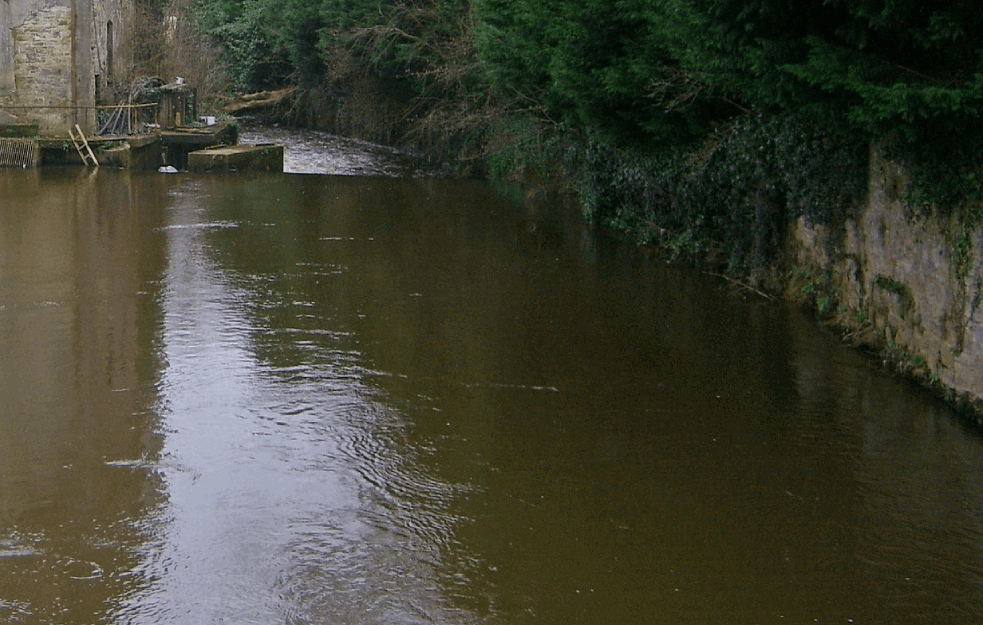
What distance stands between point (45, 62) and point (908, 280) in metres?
26.1

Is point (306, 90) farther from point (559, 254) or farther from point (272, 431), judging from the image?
point (272, 431)

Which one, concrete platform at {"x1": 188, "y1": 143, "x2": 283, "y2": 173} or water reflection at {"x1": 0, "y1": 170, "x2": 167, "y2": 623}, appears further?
concrete platform at {"x1": 188, "y1": 143, "x2": 283, "y2": 173}

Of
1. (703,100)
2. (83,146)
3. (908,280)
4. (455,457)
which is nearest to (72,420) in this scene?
(455,457)

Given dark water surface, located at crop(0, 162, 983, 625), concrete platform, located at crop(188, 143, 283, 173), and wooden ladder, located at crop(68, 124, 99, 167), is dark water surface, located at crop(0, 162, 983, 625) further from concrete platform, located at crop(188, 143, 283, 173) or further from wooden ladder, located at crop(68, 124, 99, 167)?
wooden ladder, located at crop(68, 124, 99, 167)

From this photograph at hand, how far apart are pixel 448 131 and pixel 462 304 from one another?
1621 cm

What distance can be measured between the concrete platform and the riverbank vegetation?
432 centimetres

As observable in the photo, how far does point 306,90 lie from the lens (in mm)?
43719

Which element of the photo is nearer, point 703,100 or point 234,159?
point 703,100

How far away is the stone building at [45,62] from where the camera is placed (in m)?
29.6

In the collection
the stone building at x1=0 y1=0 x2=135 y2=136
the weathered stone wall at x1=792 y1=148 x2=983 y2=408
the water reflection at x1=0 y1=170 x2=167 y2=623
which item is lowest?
the water reflection at x1=0 y1=170 x2=167 y2=623

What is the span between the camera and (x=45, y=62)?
30.0 metres

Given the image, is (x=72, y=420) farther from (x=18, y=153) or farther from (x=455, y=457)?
(x=18, y=153)

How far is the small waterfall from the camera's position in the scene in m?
28.3

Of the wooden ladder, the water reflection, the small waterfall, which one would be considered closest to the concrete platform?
the wooden ladder
